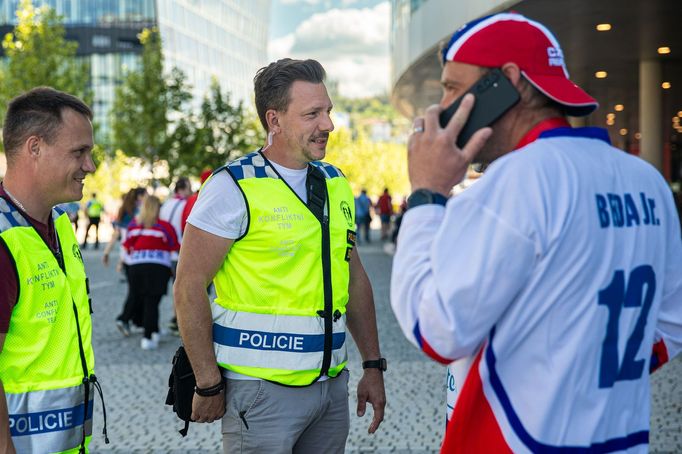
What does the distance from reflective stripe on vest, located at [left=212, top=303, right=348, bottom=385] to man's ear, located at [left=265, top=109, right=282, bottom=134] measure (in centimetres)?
70

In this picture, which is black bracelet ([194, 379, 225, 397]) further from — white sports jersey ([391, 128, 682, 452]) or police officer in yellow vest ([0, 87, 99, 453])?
white sports jersey ([391, 128, 682, 452])

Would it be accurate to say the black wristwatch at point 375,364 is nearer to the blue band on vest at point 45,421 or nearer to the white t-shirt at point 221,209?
the white t-shirt at point 221,209

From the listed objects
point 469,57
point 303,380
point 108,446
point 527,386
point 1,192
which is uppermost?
point 469,57

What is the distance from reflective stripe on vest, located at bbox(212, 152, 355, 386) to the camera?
122 inches

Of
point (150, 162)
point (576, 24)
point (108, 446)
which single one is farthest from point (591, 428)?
point (150, 162)

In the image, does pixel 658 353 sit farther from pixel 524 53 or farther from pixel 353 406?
pixel 353 406

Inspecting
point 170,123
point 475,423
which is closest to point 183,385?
point 475,423

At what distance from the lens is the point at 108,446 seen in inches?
244

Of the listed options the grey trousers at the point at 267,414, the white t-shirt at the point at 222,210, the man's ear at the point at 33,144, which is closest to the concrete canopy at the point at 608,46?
the white t-shirt at the point at 222,210

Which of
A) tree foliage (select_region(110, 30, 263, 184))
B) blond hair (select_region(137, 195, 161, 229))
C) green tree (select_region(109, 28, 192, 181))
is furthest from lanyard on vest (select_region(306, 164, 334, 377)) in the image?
green tree (select_region(109, 28, 192, 181))

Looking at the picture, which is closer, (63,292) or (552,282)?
(552,282)

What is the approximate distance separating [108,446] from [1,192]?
3799 millimetres

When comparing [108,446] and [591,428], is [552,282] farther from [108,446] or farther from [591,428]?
[108,446]

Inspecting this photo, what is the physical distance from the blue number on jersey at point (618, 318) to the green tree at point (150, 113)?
33229mm
